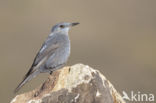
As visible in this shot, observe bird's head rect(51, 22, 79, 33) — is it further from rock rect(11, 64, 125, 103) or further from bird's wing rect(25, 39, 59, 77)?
rock rect(11, 64, 125, 103)

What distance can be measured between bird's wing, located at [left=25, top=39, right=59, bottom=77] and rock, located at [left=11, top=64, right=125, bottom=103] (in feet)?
4.71

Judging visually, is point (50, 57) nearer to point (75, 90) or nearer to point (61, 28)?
point (61, 28)

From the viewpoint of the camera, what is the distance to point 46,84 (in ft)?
39.1

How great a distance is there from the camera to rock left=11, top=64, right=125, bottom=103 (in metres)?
11.2

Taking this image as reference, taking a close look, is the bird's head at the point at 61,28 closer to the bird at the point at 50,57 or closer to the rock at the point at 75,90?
the bird at the point at 50,57

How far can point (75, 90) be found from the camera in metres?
11.2

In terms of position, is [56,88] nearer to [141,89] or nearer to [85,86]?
[85,86]

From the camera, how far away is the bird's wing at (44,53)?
44.1 ft

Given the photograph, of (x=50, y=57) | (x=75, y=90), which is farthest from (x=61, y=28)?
(x=75, y=90)

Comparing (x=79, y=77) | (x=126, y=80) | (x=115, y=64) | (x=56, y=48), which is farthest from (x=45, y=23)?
(x=79, y=77)

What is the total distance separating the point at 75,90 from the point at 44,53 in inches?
99.4

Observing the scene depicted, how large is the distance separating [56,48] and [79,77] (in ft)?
8.06

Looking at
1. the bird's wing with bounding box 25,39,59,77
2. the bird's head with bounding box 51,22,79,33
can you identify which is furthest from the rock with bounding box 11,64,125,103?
the bird's head with bounding box 51,22,79,33

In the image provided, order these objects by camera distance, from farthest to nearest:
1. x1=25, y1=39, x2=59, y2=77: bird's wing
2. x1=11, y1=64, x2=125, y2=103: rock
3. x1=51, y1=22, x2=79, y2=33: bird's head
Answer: x1=51, y1=22, x2=79, y2=33: bird's head < x1=25, y1=39, x2=59, y2=77: bird's wing < x1=11, y1=64, x2=125, y2=103: rock
